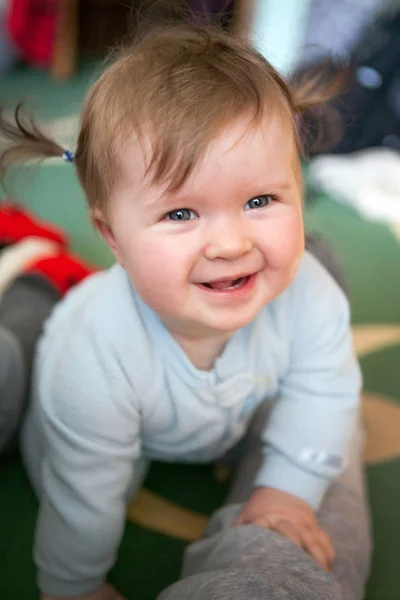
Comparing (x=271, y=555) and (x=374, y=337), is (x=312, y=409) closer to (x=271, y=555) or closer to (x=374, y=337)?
(x=271, y=555)

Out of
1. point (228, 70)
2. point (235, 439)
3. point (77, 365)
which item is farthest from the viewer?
point (235, 439)

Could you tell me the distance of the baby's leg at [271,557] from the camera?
0.53 m

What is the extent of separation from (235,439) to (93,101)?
1.34 feet

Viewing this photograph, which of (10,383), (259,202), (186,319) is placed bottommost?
(10,383)

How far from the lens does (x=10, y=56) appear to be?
6.77ft

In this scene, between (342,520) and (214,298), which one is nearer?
(214,298)

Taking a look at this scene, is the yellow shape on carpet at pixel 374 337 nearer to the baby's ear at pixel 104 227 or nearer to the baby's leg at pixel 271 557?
the baby's leg at pixel 271 557

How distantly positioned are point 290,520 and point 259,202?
33 cm

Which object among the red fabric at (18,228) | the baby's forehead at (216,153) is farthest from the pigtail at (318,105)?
the red fabric at (18,228)

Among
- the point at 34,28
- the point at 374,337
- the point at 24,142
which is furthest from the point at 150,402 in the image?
the point at 34,28

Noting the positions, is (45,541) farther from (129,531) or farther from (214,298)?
(214,298)

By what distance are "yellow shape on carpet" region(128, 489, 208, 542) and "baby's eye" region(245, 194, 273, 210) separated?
0.42 metres

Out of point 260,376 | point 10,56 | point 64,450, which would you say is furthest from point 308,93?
point 10,56

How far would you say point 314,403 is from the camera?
29.2 inches
